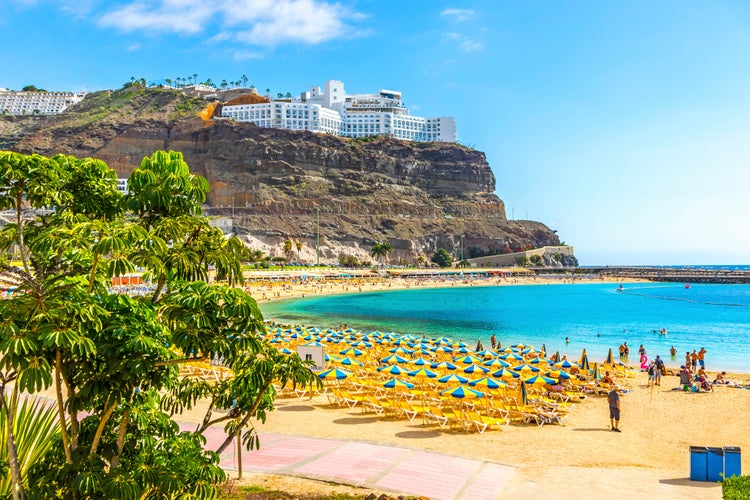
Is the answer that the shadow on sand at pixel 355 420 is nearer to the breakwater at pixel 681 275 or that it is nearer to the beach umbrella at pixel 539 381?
the beach umbrella at pixel 539 381

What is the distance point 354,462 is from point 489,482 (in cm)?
281

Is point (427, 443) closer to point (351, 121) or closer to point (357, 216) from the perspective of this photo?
point (357, 216)

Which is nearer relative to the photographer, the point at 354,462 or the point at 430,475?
the point at 430,475

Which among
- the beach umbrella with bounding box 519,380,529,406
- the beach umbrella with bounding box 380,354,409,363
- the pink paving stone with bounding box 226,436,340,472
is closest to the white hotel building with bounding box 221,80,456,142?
the beach umbrella with bounding box 380,354,409,363

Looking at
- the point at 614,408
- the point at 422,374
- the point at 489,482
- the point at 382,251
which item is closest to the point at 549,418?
the point at 614,408

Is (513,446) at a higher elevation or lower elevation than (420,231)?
lower

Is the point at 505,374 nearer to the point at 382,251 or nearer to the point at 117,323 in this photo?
the point at 117,323

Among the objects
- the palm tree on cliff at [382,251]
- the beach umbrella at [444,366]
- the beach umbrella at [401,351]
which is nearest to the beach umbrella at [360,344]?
the beach umbrella at [401,351]

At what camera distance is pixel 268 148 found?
433 feet

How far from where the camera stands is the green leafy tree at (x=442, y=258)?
135250 mm

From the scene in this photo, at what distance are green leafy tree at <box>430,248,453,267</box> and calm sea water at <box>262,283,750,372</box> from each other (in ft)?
150

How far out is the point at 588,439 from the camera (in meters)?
15.2

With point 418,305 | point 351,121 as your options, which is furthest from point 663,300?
point 351,121

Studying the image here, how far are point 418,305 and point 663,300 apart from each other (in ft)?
134
